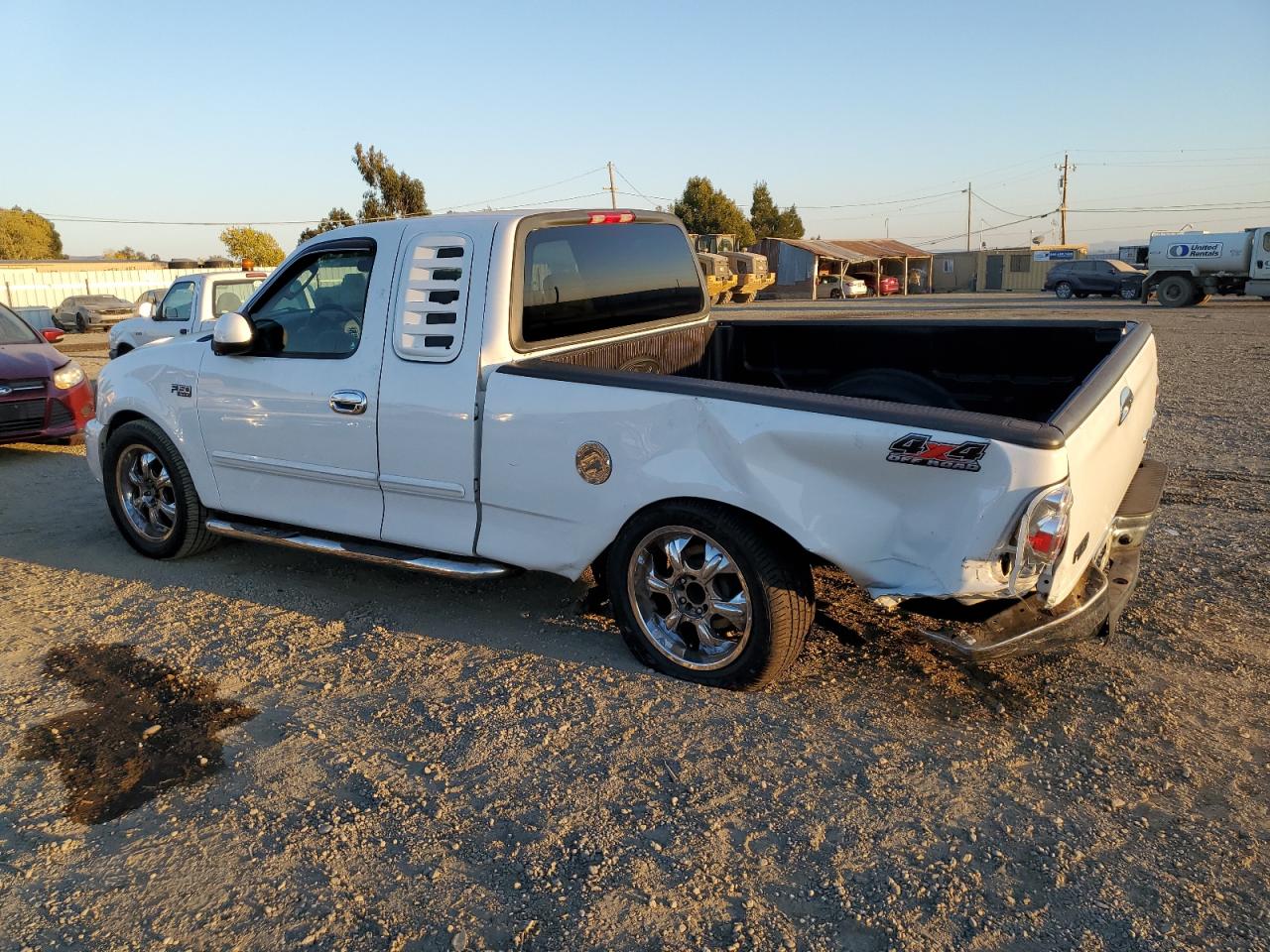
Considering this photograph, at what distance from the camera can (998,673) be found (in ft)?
13.1

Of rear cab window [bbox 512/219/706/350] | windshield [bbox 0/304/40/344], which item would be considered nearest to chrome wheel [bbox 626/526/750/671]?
rear cab window [bbox 512/219/706/350]

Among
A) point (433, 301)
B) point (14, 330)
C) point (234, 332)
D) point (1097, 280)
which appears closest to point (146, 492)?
point (234, 332)

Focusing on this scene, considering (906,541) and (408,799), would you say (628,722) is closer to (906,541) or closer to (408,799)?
(408,799)

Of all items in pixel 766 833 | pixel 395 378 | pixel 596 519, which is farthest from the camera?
pixel 395 378

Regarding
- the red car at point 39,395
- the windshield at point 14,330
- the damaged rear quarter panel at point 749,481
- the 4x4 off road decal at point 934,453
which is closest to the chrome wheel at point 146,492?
the damaged rear quarter panel at point 749,481

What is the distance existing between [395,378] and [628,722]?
1.89m

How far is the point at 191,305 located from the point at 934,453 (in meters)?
11.6

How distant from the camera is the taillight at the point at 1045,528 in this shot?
118 inches

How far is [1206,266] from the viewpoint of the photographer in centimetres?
3222

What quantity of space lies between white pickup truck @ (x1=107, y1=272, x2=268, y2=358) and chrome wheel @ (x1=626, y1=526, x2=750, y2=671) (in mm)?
9027

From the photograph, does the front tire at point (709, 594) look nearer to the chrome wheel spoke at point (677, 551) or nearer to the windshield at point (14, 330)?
the chrome wheel spoke at point (677, 551)

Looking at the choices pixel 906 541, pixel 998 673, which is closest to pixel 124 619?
pixel 906 541

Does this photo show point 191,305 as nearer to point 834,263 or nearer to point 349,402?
point 349,402

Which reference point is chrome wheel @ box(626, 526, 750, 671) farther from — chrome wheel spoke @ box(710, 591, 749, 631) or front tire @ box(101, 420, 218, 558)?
front tire @ box(101, 420, 218, 558)
